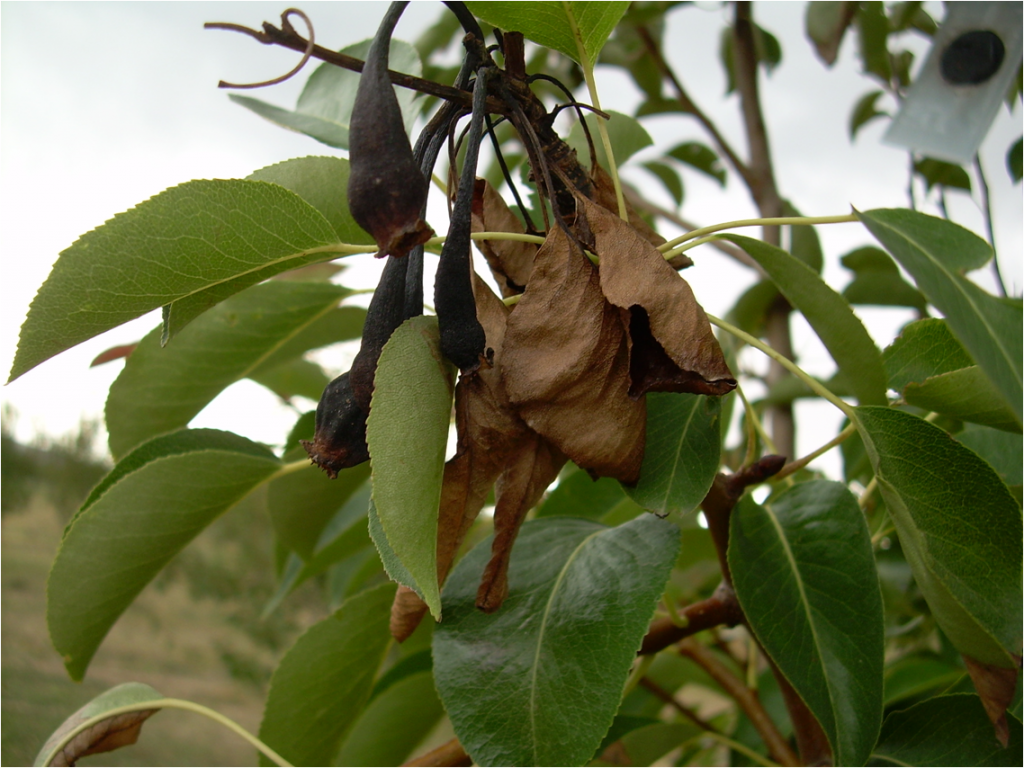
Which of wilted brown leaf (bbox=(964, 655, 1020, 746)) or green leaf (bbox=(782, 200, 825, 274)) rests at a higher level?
green leaf (bbox=(782, 200, 825, 274))

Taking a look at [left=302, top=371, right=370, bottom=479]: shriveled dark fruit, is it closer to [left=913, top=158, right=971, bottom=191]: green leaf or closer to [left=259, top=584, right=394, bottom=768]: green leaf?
[left=259, top=584, right=394, bottom=768]: green leaf

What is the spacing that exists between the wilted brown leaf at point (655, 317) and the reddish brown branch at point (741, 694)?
1.08 feet

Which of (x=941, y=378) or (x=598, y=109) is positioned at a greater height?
(x=598, y=109)

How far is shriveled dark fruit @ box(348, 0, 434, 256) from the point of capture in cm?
25

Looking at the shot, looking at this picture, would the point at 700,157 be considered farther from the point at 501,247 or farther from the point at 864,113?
the point at 501,247

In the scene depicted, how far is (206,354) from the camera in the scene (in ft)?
1.79

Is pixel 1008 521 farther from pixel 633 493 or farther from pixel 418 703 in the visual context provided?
pixel 418 703

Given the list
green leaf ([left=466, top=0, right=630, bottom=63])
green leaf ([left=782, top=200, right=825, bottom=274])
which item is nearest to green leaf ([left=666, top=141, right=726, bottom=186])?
green leaf ([left=782, top=200, right=825, bottom=274])

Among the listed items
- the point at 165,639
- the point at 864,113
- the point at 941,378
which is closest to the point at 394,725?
the point at 941,378

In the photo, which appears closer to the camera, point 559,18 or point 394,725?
point 559,18

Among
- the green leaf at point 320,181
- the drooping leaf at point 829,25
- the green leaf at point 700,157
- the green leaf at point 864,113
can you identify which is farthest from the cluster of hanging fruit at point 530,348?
the green leaf at point 864,113

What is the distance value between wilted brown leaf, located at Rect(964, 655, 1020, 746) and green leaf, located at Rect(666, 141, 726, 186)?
1035 millimetres

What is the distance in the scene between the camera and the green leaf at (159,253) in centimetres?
30

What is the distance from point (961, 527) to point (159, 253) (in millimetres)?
350
